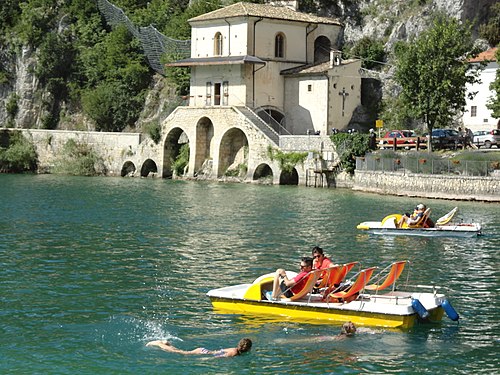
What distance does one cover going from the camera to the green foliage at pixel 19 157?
82312 mm

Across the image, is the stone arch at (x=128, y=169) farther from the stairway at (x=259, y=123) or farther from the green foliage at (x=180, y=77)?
the stairway at (x=259, y=123)

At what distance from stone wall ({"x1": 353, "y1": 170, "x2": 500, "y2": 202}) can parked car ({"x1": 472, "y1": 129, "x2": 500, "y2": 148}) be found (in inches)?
344

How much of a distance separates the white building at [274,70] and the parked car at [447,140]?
29.5 ft

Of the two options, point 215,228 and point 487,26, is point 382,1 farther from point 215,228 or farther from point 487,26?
point 215,228

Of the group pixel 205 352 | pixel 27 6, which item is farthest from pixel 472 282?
pixel 27 6

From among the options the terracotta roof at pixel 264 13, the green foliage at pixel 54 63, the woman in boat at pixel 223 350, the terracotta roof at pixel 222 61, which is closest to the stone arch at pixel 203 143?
the terracotta roof at pixel 222 61

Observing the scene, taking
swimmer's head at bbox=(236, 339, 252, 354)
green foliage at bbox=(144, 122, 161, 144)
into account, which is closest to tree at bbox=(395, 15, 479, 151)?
green foliage at bbox=(144, 122, 161, 144)

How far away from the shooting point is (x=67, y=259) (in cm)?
3341

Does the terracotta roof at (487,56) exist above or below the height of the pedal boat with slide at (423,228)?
above

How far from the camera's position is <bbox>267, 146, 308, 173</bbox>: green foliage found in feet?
215

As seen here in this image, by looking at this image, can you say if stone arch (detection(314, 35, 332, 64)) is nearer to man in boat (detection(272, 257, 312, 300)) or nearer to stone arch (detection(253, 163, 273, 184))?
stone arch (detection(253, 163, 273, 184))

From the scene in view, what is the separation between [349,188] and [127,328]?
41.0 meters

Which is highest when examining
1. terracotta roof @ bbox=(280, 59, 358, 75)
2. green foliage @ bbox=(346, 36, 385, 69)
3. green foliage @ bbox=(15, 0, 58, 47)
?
green foliage @ bbox=(15, 0, 58, 47)

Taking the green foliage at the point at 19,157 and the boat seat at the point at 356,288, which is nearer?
the boat seat at the point at 356,288
